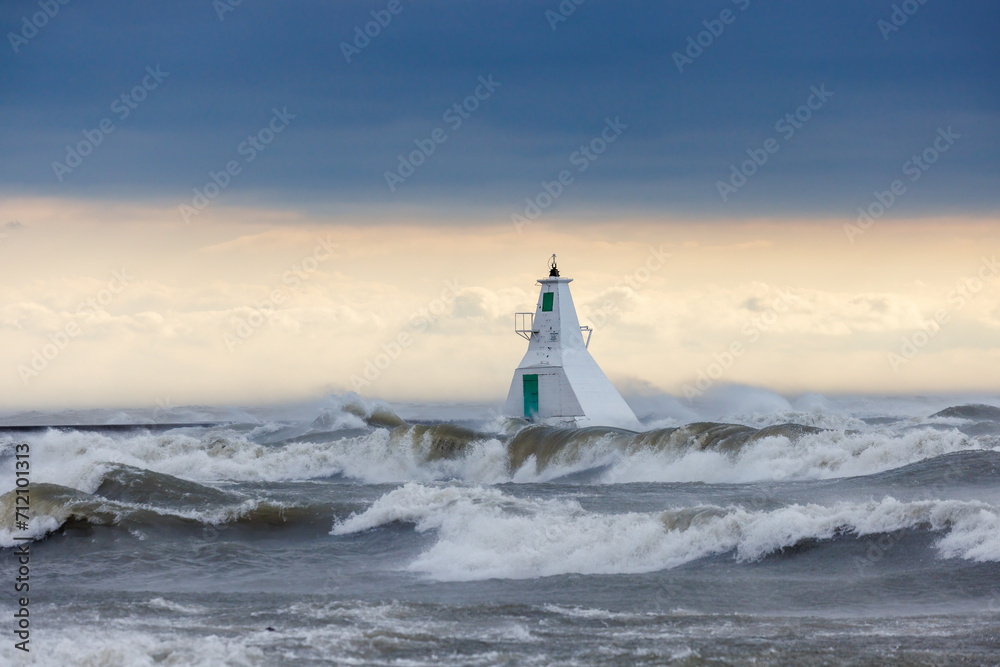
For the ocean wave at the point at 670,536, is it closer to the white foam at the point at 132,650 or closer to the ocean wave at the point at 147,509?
the ocean wave at the point at 147,509

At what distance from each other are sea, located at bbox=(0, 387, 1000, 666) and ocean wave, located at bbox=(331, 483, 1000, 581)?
1.6 inches

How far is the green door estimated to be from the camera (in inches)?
1350

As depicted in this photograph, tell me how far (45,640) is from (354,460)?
78.8 ft

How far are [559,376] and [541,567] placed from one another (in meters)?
20.6

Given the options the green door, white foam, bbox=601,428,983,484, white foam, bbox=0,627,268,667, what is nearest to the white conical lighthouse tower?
the green door

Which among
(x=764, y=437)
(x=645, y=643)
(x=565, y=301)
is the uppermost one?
(x=565, y=301)

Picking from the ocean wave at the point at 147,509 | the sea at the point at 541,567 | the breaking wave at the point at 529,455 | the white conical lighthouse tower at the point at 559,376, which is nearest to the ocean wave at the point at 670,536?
the sea at the point at 541,567

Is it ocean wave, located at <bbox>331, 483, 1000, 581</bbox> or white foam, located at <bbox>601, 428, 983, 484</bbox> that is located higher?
white foam, located at <bbox>601, 428, 983, 484</bbox>

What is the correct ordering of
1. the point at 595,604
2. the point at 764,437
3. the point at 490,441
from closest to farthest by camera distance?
the point at 595,604, the point at 764,437, the point at 490,441

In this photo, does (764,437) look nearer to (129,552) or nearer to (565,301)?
(565,301)

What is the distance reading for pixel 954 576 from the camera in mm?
12031

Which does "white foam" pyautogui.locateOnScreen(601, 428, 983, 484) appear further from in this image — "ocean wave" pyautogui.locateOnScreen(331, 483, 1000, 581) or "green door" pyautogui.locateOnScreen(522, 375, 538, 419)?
"ocean wave" pyautogui.locateOnScreen(331, 483, 1000, 581)

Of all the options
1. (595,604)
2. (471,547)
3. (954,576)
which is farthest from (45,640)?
(954,576)

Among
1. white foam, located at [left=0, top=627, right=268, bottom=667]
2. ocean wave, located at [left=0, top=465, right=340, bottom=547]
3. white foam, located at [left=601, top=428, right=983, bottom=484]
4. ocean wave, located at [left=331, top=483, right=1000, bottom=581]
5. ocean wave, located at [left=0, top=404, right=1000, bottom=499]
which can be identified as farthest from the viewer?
ocean wave, located at [left=0, top=404, right=1000, bottom=499]
